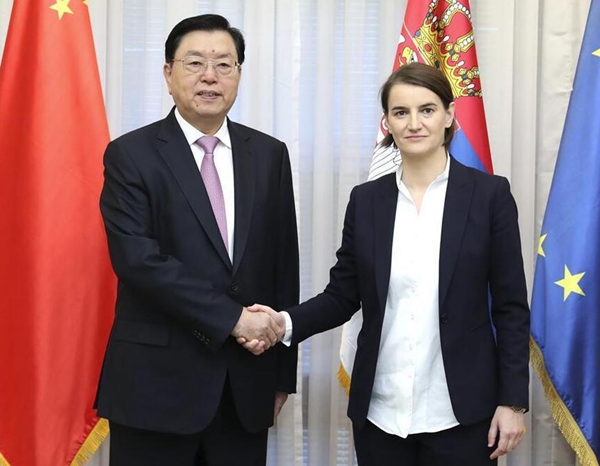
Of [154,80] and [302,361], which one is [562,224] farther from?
[154,80]

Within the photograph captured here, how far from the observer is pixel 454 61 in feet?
8.53

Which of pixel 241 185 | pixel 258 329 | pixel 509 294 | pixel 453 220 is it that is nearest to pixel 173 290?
pixel 258 329

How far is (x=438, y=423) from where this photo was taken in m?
1.81

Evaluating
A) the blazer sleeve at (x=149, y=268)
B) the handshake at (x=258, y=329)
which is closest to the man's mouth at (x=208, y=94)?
the blazer sleeve at (x=149, y=268)

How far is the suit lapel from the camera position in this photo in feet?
5.95

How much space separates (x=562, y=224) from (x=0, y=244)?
5.66 feet

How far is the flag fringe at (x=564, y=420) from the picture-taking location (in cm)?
244

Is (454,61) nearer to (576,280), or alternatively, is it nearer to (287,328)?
(576,280)

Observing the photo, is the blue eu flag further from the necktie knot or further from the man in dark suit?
the necktie knot

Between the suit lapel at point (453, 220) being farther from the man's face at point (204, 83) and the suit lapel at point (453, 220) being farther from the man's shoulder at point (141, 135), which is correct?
the man's shoulder at point (141, 135)

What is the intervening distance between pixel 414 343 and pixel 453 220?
0.29m

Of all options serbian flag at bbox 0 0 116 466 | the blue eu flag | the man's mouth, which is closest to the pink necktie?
the man's mouth

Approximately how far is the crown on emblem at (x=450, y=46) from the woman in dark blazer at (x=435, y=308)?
0.73m

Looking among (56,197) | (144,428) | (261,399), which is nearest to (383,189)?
(261,399)
